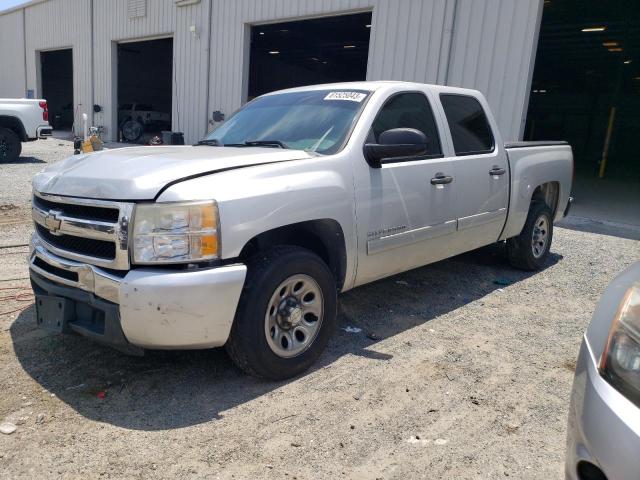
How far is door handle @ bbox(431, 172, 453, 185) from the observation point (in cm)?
438

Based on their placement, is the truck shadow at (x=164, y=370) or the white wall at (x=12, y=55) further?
the white wall at (x=12, y=55)

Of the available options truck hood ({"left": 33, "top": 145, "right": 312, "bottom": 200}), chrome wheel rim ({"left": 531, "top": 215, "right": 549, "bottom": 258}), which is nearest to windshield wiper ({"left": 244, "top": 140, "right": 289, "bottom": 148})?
truck hood ({"left": 33, "top": 145, "right": 312, "bottom": 200})

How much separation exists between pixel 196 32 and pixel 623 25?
574 inches

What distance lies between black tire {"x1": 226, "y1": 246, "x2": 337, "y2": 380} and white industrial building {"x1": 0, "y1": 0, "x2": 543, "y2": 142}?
8.17 m

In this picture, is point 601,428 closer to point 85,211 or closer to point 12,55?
point 85,211

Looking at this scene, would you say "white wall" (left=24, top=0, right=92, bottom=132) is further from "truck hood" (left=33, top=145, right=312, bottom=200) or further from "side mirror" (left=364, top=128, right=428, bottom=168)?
"side mirror" (left=364, top=128, right=428, bottom=168)

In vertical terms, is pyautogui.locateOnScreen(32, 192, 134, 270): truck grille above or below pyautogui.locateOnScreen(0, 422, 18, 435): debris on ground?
above

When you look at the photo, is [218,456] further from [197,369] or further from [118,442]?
[197,369]

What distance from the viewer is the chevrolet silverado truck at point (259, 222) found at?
2.85 meters

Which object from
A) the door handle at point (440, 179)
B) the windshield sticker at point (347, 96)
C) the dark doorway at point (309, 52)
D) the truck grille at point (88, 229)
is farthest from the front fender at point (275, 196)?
the dark doorway at point (309, 52)

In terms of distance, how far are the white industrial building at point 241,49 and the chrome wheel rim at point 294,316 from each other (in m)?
8.12

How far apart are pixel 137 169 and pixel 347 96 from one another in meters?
1.85

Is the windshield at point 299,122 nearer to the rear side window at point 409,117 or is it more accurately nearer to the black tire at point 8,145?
the rear side window at point 409,117

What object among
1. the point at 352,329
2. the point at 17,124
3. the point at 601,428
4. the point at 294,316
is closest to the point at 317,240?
the point at 294,316
